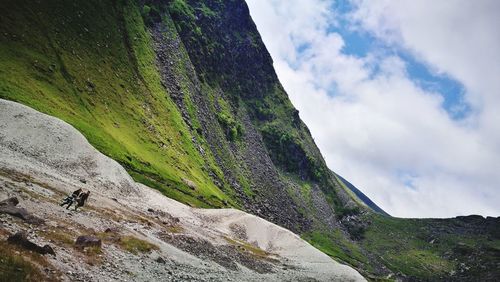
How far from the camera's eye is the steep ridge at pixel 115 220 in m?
42.7

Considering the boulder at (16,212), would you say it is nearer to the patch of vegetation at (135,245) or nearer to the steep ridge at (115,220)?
the steep ridge at (115,220)

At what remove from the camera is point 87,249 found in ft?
127

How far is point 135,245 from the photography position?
161 ft

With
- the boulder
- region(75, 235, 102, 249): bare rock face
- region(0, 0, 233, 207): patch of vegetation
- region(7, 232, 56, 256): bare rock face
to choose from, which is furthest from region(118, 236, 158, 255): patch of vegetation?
region(0, 0, 233, 207): patch of vegetation

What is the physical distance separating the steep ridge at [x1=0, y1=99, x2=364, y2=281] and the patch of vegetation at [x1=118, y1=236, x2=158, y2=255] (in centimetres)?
117

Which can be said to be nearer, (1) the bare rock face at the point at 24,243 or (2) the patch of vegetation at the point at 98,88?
(1) the bare rock face at the point at 24,243

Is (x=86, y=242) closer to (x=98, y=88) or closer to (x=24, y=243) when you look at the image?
(x=24, y=243)

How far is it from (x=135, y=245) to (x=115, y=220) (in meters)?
14.1

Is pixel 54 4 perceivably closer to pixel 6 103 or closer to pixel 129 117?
pixel 129 117

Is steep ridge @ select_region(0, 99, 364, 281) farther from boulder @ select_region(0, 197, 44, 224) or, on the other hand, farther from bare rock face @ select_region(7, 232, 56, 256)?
bare rock face @ select_region(7, 232, 56, 256)

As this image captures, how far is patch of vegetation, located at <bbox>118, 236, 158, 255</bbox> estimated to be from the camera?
47.2 meters

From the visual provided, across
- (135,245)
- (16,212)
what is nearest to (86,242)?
(16,212)

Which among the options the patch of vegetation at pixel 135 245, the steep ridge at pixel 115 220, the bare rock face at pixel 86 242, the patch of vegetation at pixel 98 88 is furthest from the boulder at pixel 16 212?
the patch of vegetation at pixel 98 88

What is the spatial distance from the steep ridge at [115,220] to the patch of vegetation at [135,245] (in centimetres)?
117
